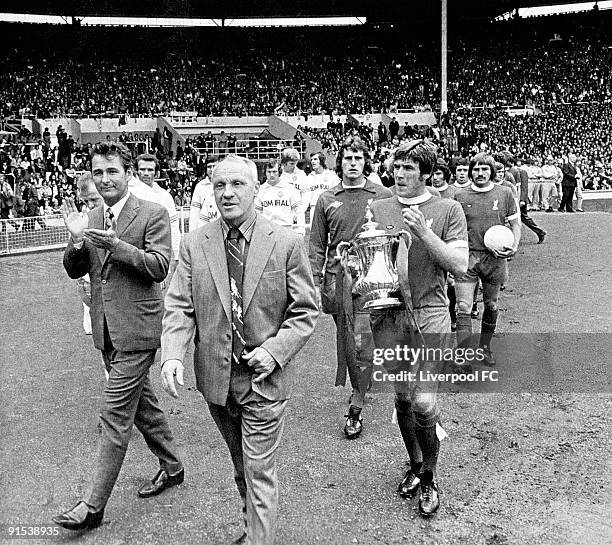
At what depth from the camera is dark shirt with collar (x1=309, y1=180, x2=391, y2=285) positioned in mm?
5383

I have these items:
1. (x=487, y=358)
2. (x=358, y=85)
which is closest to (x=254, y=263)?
(x=487, y=358)

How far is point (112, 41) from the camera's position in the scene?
135ft

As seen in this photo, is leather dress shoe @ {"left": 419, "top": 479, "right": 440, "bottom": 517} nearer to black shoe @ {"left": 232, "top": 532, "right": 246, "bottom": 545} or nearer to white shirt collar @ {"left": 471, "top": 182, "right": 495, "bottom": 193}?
black shoe @ {"left": 232, "top": 532, "right": 246, "bottom": 545}

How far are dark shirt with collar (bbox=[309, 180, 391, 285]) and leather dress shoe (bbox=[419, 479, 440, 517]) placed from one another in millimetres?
1780

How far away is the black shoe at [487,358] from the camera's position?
22.4 feet

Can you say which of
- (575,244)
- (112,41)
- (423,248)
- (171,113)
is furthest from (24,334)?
(112,41)

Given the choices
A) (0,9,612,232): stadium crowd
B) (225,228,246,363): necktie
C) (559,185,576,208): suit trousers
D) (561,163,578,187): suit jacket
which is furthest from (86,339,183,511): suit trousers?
(0,9,612,232): stadium crowd

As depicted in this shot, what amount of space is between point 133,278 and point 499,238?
351 centimetres

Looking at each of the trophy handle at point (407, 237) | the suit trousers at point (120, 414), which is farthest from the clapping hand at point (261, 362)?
the trophy handle at point (407, 237)

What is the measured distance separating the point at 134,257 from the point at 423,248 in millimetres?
1564

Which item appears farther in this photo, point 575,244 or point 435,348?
point 575,244

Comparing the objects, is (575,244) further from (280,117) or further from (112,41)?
(112,41)

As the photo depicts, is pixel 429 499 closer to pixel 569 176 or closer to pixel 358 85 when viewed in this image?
A: pixel 569 176

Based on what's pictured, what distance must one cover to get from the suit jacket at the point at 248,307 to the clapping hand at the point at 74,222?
0.97 meters
